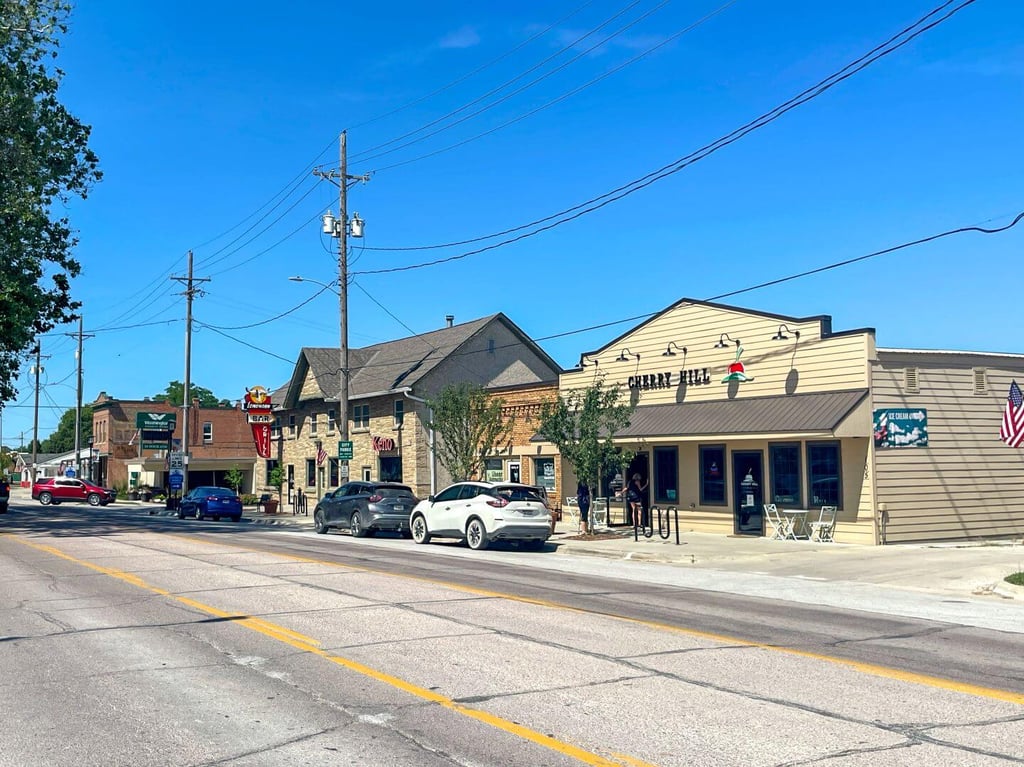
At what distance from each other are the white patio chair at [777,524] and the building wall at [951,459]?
2.27m

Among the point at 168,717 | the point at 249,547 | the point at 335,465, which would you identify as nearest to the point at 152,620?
the point at 168,717

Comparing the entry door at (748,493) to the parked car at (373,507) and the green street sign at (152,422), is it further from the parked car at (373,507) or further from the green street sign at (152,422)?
the green street sign at (152,422)

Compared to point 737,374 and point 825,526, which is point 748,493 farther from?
point 737,374

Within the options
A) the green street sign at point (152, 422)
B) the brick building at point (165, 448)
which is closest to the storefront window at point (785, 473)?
the brick building at point (165, 448)

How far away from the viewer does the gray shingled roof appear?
2155 centimetres

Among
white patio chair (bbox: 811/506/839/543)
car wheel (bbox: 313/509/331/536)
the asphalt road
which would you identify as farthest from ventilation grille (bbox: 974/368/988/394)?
car wheel (bbox: 313/509/331/536)

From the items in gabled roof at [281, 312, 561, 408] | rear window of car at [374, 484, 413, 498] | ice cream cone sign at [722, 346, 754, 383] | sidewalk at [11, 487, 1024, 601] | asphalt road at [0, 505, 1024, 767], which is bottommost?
sidewalk at [11, 487, 1024, 601]

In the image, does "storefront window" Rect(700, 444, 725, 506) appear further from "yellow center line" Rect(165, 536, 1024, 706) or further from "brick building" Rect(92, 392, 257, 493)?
"brick building" Rect(92, 392, 257, 493)

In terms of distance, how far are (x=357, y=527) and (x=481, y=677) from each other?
19.1 metres

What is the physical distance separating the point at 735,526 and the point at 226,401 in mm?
114497

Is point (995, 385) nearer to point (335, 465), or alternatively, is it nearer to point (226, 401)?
point (335, 465)

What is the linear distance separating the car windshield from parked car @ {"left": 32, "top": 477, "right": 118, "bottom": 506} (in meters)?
43.1

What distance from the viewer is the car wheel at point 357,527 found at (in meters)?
26.5

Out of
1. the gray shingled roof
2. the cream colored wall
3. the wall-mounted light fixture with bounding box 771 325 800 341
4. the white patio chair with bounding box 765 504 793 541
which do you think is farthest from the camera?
the wall-mounted light fixture with bounding box 771 325 800 341
